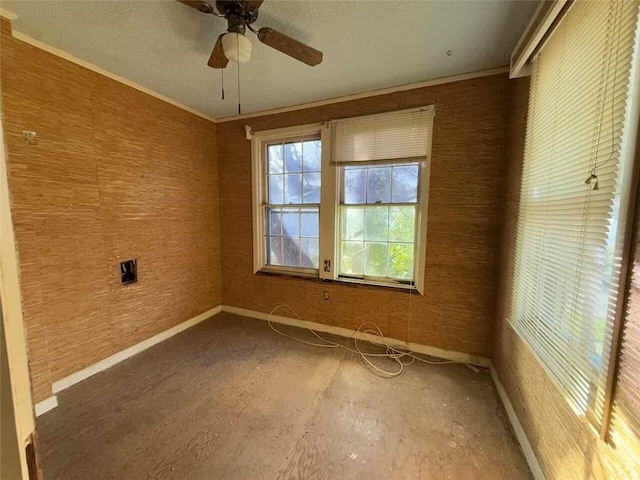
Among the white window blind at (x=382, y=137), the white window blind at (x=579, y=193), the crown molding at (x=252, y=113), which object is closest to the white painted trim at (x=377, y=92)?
the crown molding at (x=252, y=113)

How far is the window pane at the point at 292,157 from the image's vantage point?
294 centimetres

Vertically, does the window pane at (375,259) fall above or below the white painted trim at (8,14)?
below

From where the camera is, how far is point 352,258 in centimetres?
279

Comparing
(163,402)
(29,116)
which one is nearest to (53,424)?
(163,402)

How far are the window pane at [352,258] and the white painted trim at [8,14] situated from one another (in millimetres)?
2748

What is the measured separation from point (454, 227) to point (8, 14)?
3272 millimetres

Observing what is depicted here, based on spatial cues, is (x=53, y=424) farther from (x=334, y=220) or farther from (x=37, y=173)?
(x=334, y=220)

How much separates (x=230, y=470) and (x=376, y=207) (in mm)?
2212

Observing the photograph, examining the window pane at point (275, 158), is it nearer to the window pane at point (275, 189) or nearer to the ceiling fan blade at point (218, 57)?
the window pane at point (275, 189)

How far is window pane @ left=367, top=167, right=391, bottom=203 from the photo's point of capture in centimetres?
254

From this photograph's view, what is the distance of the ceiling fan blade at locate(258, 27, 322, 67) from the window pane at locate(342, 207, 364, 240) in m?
1.40

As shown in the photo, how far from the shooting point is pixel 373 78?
221 centimetres

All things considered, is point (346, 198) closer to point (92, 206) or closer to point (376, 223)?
point (376, 223)

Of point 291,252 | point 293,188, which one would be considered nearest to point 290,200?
point 293,188
